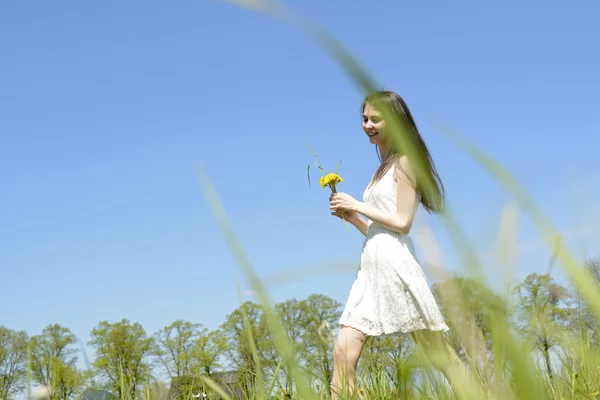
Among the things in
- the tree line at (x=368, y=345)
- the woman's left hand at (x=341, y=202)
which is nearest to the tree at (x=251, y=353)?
the tree line at (x=368, y=345)

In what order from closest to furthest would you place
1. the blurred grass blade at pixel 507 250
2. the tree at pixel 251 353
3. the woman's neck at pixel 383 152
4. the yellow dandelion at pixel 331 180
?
1. the blurred grass blade at pixel 507 250
2. the tree at pixel 251 353
3. the yellow dandelion at pixel 331 180
4. the woman's neck at pixel 383 152

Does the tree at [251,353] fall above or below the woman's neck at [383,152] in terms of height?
below

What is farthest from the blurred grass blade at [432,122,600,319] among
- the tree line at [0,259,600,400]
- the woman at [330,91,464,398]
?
the woman at [330,91,464,398]

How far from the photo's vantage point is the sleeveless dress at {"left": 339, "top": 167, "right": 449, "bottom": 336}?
367 centimetres

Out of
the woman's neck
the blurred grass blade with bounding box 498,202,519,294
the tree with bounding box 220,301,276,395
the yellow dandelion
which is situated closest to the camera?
the blurred grass blade with bounding box 498,202,519,294

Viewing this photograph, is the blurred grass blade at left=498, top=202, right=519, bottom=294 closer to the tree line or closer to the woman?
the tree line

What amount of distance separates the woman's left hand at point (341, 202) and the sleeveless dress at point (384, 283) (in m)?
0.41

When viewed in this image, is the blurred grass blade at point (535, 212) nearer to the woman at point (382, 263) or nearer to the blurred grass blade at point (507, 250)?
the blurred grass blade at point (507, 250)

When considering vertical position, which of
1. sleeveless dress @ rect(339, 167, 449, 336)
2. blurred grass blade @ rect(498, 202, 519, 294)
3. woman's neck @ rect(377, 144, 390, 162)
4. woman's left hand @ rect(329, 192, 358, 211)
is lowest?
blurred grass blade @ rect(498, 202, 519, 294)

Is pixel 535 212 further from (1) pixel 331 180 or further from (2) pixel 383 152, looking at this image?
(2) pixel 383 152

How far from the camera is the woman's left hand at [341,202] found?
11.7 ft

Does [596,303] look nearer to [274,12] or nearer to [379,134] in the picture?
[274,12]

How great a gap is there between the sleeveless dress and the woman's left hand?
410 mm

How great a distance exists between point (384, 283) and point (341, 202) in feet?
2.10
